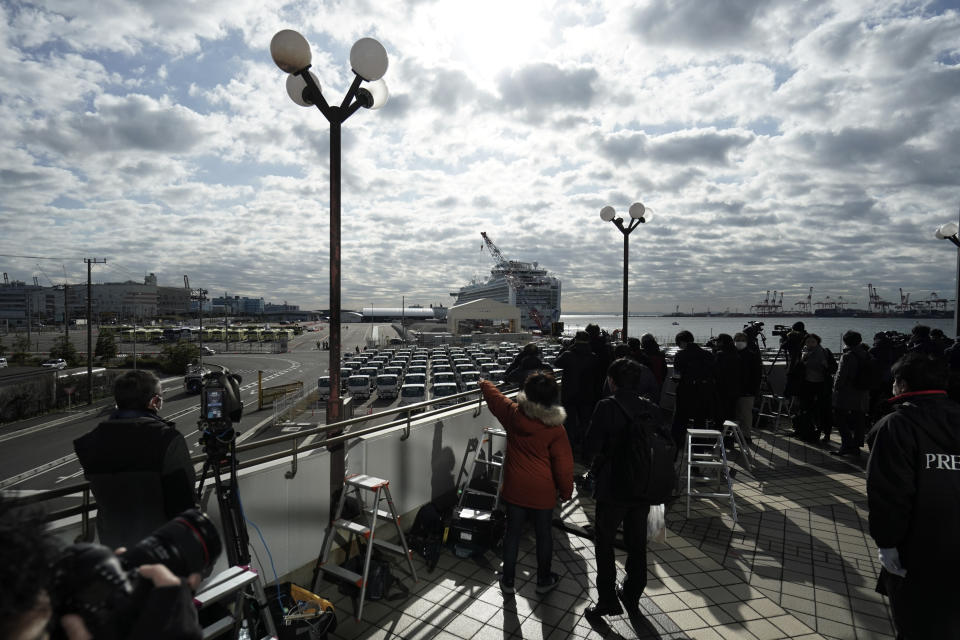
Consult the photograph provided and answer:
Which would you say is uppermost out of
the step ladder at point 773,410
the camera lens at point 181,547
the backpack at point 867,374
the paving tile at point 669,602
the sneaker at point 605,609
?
the camera lens at point 181,547

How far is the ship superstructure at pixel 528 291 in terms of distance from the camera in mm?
93125

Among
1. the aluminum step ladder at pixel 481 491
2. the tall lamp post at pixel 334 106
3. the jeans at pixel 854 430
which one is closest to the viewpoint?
the tall lamp post at pixel 334 106

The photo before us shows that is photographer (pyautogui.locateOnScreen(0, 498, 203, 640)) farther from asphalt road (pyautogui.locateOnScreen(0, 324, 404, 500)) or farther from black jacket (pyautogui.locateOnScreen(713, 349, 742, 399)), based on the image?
asphalt road (pyautogui.locateOnScreen(0, 324, 404, 500))

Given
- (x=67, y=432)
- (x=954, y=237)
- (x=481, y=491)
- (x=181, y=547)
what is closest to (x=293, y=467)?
(x=481, y=491)

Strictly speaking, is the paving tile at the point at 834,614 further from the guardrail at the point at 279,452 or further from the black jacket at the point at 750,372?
the black jacket at the point at 750,372

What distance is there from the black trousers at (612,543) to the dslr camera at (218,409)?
2.34m

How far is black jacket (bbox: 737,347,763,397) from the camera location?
643 cm

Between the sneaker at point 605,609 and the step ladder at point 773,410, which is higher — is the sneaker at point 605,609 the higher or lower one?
the lower one

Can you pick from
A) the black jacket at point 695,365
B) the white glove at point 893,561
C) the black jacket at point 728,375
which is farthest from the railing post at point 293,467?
the black jacket at point 728,375

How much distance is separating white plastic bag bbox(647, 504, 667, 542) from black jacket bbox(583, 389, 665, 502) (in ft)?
1.94

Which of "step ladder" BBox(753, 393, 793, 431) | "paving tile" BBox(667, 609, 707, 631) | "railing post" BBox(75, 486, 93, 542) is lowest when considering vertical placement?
"paving tile" BBox(667, 609, 707, 631)

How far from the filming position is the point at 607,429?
3008 mm

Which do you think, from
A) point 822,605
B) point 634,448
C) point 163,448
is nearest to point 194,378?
point 163,448

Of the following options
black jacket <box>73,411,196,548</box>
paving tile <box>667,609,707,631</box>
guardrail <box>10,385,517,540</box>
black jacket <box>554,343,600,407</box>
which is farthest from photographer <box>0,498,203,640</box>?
black jacket <box>554,343,600,407</box>
